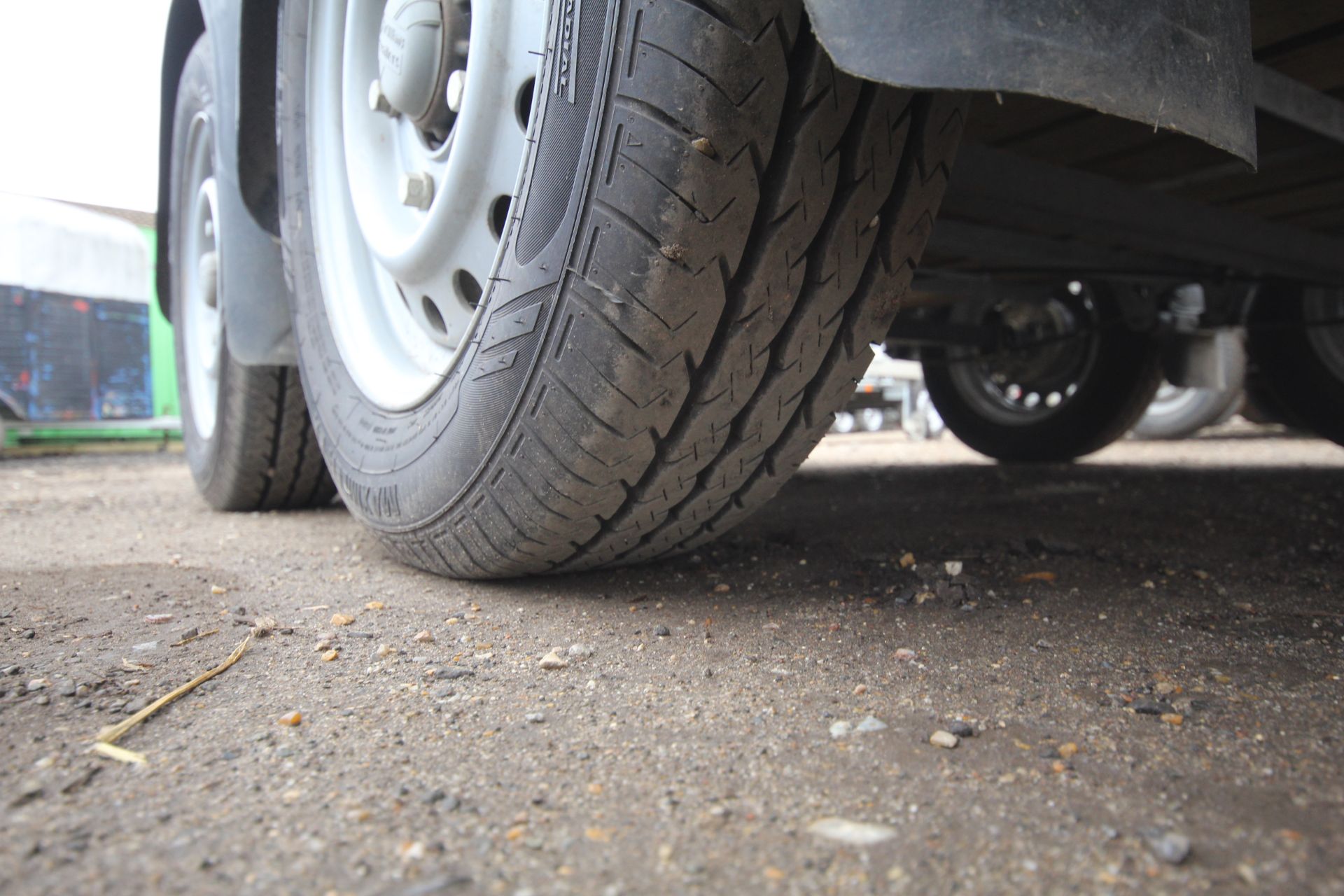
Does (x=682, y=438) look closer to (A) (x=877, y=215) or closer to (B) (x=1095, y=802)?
(A) (x=877, y=215)

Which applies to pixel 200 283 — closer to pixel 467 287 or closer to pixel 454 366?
pixel 467 287

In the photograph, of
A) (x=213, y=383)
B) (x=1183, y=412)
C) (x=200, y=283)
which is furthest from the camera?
(x=1183, y=412)

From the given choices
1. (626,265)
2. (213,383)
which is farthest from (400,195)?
(213,383)

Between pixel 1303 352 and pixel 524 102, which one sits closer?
pixel 524 102

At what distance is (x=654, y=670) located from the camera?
3.04ft

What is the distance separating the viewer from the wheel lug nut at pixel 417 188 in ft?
4.20

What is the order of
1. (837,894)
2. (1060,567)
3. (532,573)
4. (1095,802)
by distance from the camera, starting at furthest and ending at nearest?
1. (1060,567)
2. (532,573)
3. (1095,802)
4. (837,894)

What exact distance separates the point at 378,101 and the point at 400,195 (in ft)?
0.70

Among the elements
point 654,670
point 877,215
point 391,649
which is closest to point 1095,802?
point 654,670

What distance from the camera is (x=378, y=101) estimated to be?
138cm

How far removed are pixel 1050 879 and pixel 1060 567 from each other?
0.95m

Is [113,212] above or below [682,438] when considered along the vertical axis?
above

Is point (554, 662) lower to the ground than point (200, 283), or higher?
lower

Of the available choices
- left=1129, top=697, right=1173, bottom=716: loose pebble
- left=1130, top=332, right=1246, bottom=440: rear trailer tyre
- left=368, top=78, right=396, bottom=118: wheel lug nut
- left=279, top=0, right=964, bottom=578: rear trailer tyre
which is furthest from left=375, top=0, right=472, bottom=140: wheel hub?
Answer: left=1130, top=332, right=1246, bottom=440: rear trailer tyre
